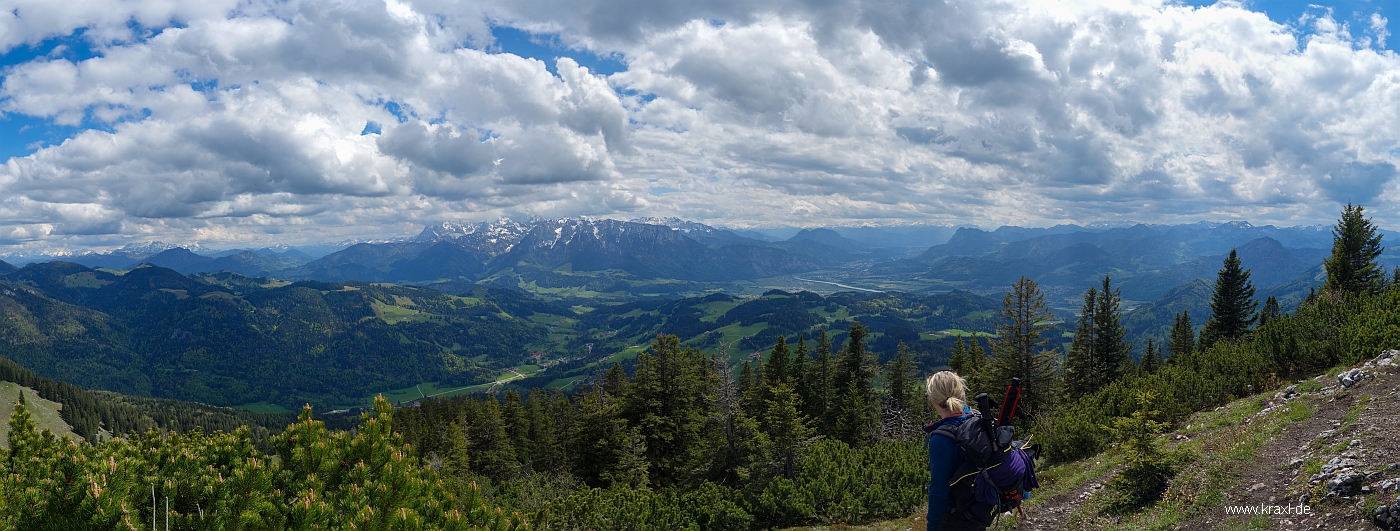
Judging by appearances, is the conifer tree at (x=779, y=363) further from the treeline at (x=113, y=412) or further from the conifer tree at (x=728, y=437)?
the treeline at (x=113, y=412)

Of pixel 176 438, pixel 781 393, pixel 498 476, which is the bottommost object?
pixel 498 476

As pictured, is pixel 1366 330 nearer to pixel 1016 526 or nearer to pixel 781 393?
pixel 1016 526

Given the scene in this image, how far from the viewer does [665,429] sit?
34594mm

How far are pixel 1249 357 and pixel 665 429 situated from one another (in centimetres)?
2803

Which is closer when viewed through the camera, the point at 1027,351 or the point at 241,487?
the point at 241,487

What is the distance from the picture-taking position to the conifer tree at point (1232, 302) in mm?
46625

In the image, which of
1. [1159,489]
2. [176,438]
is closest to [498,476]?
[176,438]

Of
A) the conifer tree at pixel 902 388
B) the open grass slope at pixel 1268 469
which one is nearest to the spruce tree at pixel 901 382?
the conifer tree at pixel 902 388

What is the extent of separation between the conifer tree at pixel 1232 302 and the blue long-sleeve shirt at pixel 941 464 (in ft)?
189

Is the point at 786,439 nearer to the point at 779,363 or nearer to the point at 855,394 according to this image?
the point at 855,394

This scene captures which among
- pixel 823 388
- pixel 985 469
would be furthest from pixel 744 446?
pixel 985 469

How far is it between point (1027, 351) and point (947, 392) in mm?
33310

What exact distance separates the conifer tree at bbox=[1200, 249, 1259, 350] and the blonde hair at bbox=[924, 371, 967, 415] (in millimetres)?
57201

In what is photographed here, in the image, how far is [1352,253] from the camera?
38.9m
